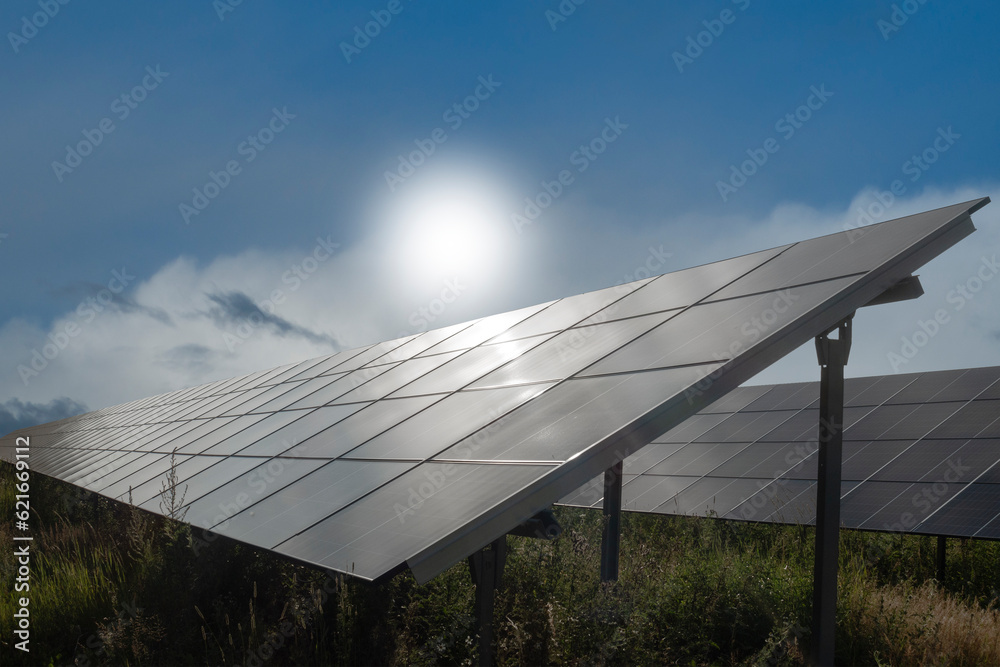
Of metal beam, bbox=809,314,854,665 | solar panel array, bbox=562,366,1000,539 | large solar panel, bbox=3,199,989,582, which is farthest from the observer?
solar panel array, bbox=562,366,1000,539

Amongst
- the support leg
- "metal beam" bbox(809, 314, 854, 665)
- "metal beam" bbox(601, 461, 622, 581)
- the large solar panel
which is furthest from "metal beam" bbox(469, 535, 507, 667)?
the support leg

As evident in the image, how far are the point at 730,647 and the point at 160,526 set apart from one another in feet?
27.1

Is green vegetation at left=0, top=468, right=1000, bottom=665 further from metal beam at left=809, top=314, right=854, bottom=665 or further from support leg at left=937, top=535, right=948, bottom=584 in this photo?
support leg at left=937, top=535, right=948, bottom=584

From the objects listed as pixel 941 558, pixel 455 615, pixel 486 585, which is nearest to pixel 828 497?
pixel 486 585

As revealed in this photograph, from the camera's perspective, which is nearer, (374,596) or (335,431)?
(374,596)

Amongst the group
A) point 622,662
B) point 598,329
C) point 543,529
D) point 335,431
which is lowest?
point 622,662

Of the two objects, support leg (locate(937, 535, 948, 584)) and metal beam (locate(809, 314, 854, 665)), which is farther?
support leg (locate(937, 535, 948, 584))

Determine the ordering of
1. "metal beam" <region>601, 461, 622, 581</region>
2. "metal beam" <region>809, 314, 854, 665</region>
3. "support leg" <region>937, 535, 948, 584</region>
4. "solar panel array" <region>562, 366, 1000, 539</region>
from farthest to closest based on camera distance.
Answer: "solar panel array" <region>562, 366, 1000, 539</region> < "support leg" <region>937, 535, 948, 584</region> < "metal beam" <region>601, 461, 622, 581</region> < "metal beam" <region>809, 314, 854, 665</region>

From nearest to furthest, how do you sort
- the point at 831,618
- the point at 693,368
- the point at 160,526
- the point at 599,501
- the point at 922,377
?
the point at 693,368
the point at 831,618
the point at 160,526
the point at 599,501
the point at 922,377

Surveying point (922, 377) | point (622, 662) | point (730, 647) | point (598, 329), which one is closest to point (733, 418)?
point (922, 377)

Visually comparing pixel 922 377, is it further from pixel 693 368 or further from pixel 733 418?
pixel 693 368

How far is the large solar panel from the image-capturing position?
16.5ft

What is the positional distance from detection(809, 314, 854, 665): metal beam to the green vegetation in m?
0.30

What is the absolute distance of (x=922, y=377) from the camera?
1797 cm
